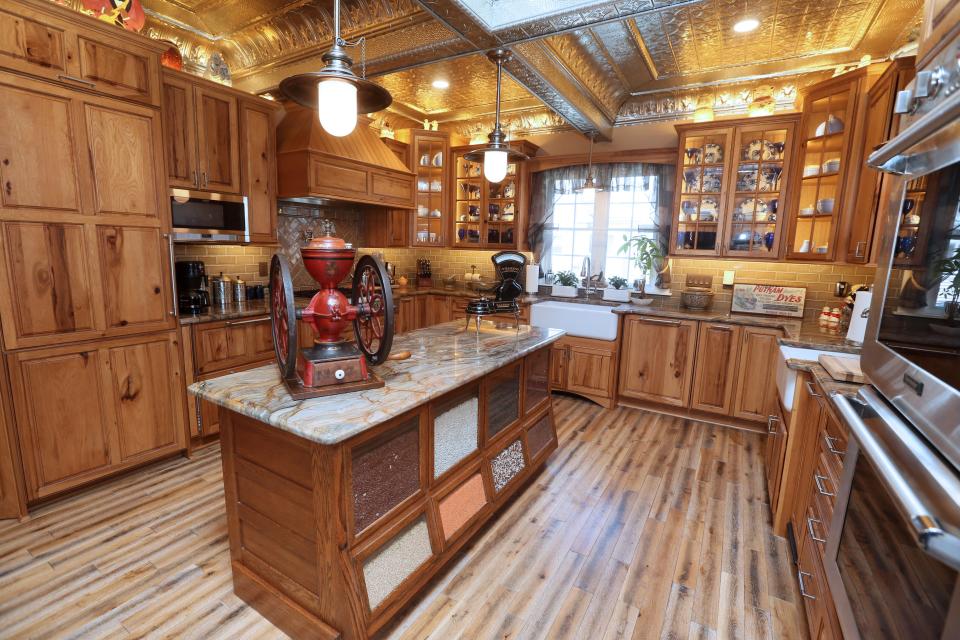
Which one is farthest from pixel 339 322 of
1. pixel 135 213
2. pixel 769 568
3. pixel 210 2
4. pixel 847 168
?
pixel 847 168

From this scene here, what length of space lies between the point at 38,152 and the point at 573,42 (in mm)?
3191

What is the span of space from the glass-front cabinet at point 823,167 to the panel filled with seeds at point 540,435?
95.3 inches

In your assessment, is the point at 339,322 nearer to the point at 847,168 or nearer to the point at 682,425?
the point at 682,425

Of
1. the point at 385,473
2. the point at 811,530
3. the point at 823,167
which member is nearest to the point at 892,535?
the point at 811,530

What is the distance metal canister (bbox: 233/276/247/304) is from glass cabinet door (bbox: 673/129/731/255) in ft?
12.3

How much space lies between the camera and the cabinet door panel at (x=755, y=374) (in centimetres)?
347

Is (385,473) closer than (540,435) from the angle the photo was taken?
Yes

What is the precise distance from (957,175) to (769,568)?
194 cm

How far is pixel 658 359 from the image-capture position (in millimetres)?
3947

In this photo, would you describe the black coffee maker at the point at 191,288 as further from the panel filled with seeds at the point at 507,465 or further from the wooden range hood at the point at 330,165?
the panel filled with seeds at the point at 507,465

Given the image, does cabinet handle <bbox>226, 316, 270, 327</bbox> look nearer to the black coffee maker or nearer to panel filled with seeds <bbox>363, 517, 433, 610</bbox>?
the black coffee maker

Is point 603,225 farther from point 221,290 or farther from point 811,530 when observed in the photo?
point 221,290

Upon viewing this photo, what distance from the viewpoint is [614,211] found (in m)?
4.65

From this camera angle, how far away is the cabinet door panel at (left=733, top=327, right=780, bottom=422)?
11.4ft
